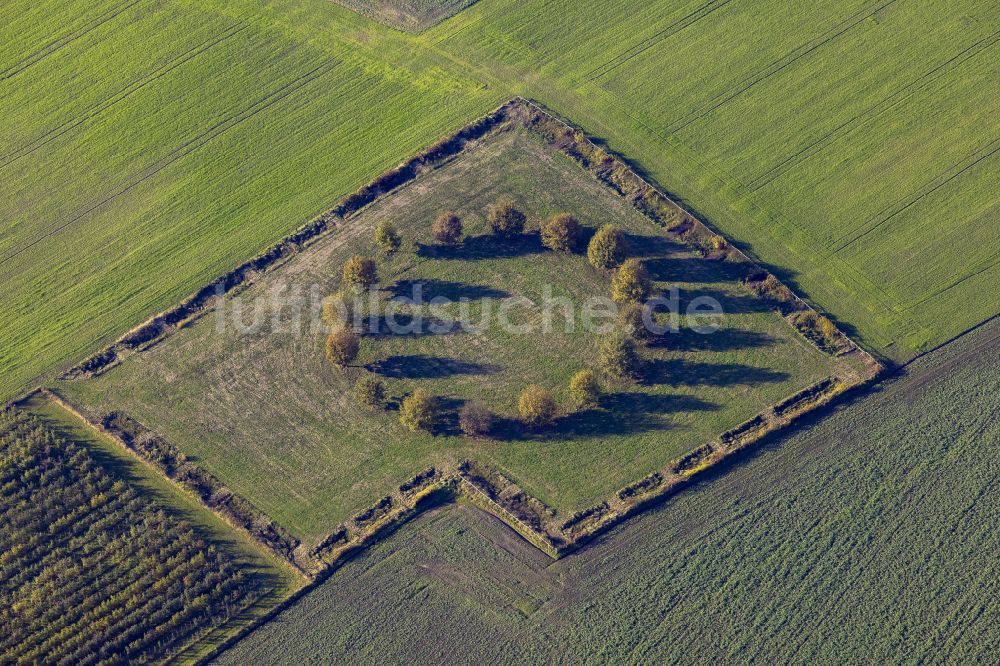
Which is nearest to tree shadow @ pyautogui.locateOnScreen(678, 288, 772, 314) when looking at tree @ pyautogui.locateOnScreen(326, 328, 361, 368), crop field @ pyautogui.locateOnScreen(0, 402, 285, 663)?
tree @ pyautogui.locateOnScreen(326, 328, 361, 368)

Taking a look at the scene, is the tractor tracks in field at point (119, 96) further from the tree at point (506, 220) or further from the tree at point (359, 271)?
the tree at point (506, 220)

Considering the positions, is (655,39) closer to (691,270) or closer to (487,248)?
(691,270)

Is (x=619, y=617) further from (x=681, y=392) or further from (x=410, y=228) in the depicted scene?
(x=410, y=228)

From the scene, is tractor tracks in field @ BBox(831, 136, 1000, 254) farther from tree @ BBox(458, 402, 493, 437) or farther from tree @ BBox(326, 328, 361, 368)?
tree @ BBox(326, 328, 361, 368)

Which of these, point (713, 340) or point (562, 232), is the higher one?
point (562, 232)

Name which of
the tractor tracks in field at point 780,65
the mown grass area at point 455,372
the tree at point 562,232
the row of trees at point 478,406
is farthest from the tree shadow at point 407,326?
the tractor tracks in field at point 780,65

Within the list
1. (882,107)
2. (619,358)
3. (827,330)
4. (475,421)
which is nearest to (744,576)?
(619,358)
